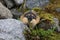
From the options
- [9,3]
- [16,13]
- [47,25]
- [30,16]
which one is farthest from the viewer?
[9,3]

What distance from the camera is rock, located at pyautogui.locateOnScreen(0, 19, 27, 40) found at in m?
5.92

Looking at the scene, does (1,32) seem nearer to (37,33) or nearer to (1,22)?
(1,22)

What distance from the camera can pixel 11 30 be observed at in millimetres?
6125

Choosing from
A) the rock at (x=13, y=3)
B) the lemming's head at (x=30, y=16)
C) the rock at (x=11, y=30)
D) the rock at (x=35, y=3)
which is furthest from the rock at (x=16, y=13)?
the rock at (x=11, y=30)

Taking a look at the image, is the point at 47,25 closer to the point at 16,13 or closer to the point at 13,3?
the point at 16,13

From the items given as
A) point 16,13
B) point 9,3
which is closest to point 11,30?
point 16,13

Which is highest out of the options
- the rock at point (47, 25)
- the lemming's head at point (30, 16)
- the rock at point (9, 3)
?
the lemming's head at point (30, 16)

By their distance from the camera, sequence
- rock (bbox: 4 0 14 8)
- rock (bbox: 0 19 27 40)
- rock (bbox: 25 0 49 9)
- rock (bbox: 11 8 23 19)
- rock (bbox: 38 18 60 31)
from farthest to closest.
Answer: rock (bbox: 25 0 49 9), rock (bbox: 4 0 14 8), rock (bbox: 11 8 23 19), rock (bbox: 38 18 60 31), rock (bbox: 0 19 27 40)

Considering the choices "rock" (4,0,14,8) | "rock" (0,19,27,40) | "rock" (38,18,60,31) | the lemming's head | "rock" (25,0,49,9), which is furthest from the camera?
"rock" (25,0,49,9)

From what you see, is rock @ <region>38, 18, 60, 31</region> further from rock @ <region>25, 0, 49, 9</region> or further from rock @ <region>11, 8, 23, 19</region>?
rock @ <region>25, 0, 49, 9</region>

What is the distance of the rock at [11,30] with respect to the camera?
5.92m

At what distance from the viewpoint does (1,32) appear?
6.03m

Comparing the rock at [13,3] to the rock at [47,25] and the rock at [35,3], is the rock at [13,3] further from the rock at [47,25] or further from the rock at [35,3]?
the rock at [47,25]

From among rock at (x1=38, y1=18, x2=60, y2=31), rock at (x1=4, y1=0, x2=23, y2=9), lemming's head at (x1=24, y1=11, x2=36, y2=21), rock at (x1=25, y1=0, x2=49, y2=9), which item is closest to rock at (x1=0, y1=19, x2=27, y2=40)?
lemming's head at (x1=24, y1=11, x2=36, y2=21)
